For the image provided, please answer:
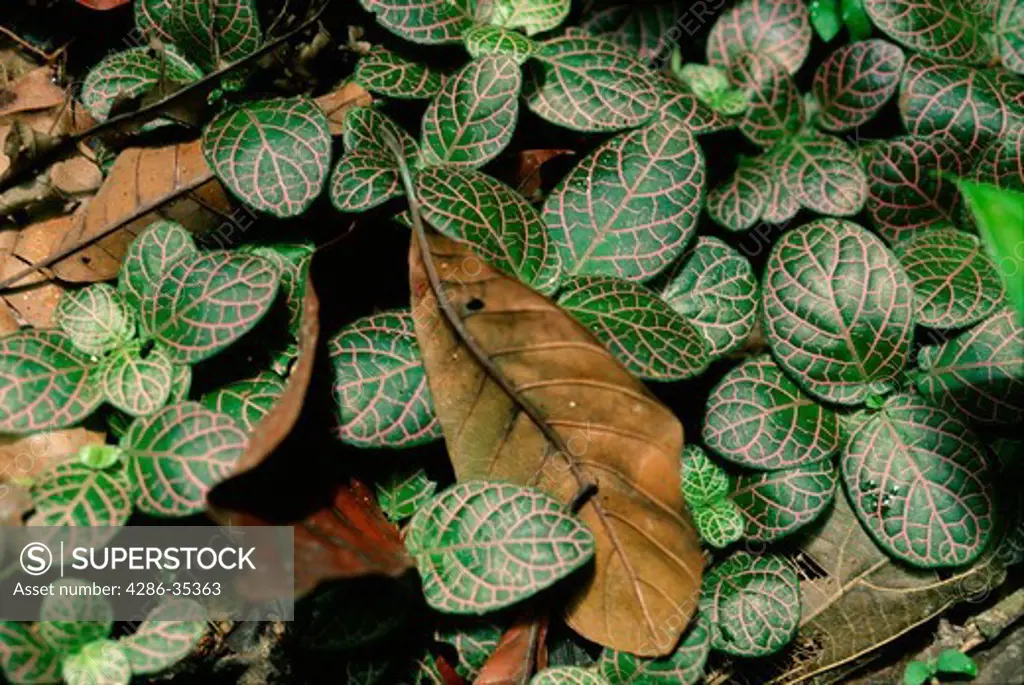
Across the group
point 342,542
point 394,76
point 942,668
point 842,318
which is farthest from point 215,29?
point 942,668

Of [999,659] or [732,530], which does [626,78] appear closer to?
[732,530]

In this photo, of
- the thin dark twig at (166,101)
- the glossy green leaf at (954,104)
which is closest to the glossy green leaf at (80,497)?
the thin dark twig at (166,101)

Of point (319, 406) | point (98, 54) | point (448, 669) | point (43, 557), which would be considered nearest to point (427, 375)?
point (319, 406)

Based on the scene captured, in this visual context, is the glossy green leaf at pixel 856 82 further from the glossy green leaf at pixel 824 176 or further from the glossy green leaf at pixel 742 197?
the glossy green leaf at pixel 742 197

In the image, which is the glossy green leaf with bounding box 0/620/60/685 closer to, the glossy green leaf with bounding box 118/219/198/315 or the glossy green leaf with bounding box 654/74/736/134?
the glossy green leaf with bounding box 118/219/198/315

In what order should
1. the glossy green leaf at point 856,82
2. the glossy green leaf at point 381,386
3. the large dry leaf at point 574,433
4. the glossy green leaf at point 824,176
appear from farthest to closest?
the glossy green leaf at point 856,82 → the glossy green leaf at point 824,176 → the glossy green leaf at point 381,386 → the large dry leaf at point 574,433

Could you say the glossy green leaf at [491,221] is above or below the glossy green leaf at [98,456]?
above

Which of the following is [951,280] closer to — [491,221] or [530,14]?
[491,221]
